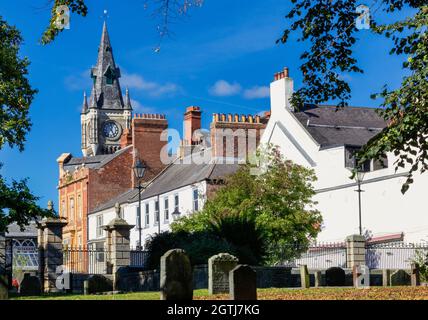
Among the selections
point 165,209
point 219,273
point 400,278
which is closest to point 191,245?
point 400,278

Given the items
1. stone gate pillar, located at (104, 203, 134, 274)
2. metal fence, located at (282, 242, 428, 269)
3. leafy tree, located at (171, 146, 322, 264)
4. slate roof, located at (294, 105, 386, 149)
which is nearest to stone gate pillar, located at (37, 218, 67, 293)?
stone gate pillar, located at (104, 203, 134, 274)

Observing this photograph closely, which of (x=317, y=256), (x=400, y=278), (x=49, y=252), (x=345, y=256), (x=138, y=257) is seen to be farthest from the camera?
(x=317, y=256)

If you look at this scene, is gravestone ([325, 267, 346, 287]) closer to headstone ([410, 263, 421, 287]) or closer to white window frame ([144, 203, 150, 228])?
headstone ([410, 263, 421, 287])

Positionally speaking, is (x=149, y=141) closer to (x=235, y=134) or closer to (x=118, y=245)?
(x=235, y=134)

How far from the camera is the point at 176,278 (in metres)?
19.0

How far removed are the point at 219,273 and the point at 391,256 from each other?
1938 cm

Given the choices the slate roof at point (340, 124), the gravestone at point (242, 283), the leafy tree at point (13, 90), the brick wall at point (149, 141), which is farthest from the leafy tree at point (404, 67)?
the brick wall at point (149, 141)

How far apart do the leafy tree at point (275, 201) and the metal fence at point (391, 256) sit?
636 centimetres

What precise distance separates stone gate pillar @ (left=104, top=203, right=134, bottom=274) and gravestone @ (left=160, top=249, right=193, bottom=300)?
18437 millimetres

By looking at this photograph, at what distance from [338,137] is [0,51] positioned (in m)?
30.3

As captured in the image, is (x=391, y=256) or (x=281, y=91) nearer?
(x=391, y=256)

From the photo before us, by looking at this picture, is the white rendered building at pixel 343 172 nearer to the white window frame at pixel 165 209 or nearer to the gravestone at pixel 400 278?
the white window frame at pixel 165 209
